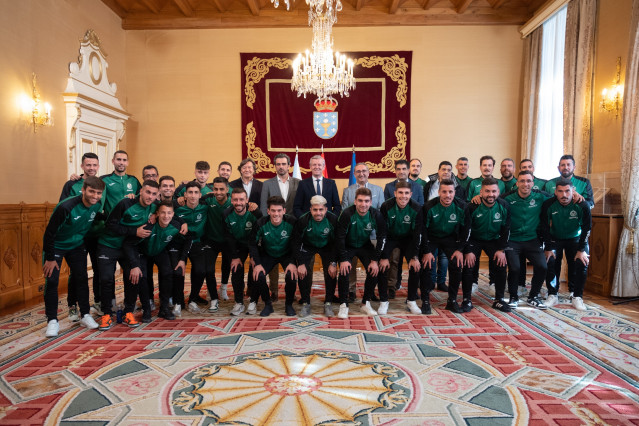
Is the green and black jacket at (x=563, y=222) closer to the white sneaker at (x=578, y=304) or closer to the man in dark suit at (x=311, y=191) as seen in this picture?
the white sneaker at (x=578, y=304)

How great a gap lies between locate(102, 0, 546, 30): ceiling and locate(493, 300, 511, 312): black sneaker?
6.12 metres

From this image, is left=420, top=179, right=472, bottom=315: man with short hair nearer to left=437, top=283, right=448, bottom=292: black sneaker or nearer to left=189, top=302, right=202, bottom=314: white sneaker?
left=437, top=283, right=448, bottom=292: black sneaker

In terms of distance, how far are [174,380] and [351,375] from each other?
3.86 ft

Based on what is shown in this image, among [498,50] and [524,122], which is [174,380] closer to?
[524,122]

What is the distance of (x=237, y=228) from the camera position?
4676mm

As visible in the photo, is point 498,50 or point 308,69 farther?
point 498,50

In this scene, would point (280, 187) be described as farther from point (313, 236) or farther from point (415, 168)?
point (415, 168)

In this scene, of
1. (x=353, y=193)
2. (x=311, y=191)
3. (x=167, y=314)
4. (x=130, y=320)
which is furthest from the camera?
(x=353, y=193)

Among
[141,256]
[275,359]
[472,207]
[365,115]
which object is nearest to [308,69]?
[365,115]

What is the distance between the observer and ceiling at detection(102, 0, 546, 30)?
8.47 m

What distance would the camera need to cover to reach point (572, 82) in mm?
6688

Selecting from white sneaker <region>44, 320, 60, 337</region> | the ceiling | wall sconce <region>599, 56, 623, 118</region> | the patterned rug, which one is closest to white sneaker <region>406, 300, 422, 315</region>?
the patterned rug

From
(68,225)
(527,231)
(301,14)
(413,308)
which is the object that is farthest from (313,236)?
(301,14)

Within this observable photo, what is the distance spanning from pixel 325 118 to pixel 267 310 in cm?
510
